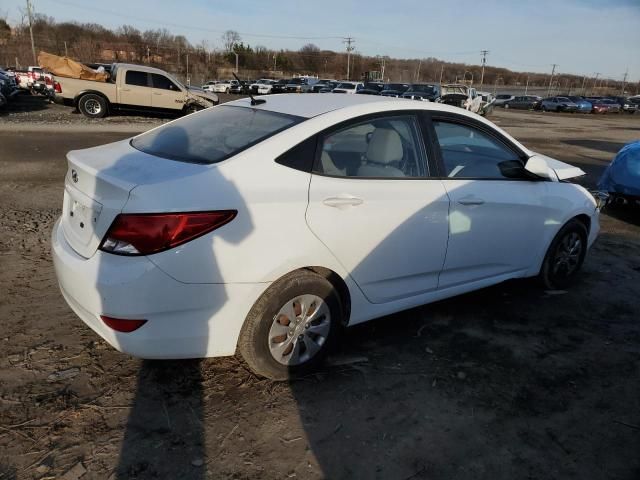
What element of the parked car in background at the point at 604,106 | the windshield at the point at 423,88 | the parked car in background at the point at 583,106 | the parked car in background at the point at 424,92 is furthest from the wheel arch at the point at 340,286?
the parked car in background at the point at 604,106

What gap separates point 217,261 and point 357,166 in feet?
3.69

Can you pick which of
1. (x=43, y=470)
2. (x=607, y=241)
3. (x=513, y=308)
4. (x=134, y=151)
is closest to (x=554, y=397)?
(x=513, y=308)

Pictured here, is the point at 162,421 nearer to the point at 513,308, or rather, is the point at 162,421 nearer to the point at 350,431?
the point at 350,431

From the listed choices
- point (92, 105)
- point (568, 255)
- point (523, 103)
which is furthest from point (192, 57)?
point (568, 255)

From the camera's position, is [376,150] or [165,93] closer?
[376,150]

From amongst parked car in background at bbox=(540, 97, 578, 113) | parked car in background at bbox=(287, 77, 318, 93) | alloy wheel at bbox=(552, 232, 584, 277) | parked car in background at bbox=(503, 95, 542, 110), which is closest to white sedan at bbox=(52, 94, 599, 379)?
alloy wheel at bbox=(552, 232, 584, 277)

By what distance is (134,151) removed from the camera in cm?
326

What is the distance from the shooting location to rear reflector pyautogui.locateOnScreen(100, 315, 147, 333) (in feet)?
8.52

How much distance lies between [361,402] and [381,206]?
3.77ft

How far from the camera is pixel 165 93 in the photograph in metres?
17.9

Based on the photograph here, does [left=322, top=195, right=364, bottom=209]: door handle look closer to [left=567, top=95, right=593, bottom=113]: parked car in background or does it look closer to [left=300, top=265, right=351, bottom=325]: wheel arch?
[left=300, top=265, right=351, bottom=325]: wheel arch

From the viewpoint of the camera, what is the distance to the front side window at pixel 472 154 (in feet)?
12.0

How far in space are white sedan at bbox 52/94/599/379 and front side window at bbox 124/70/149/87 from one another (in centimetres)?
1545

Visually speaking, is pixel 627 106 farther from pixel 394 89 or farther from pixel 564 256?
pixel 564 256
